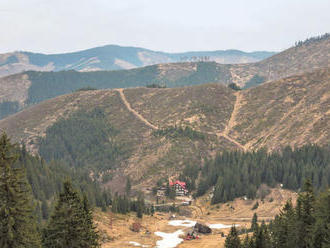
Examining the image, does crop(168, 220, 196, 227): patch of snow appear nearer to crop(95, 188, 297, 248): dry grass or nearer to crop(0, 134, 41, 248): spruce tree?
crop(95, 188, 297, 248): dry grass

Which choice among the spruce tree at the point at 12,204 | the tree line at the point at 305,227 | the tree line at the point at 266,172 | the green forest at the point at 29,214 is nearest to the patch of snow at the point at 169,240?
the tree line at the point at 305,227

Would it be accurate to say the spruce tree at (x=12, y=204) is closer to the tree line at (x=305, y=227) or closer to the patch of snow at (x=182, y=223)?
the tree line at (x=305, y=227)

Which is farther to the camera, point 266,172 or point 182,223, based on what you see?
point 266,172

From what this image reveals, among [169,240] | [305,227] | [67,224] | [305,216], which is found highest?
[67,224]

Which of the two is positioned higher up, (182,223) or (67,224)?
(67,224)

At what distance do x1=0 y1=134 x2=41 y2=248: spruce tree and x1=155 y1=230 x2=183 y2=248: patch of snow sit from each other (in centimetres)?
6132

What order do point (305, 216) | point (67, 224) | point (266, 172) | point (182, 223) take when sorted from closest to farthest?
point (67, 224), point (305, 216), point (182, 223), point (266, 172)

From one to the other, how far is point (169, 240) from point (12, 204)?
69.8 metres

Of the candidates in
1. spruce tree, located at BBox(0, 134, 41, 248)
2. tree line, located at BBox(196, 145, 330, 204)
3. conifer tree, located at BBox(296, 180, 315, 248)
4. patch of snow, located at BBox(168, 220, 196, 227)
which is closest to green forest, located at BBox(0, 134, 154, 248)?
spruce tree, located at BBox(0, 134, 41, 248)

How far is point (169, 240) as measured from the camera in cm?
8838

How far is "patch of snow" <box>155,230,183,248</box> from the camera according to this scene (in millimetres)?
83475

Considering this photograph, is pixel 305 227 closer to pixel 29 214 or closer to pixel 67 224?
pixel 67 224

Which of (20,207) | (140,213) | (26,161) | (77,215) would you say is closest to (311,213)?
(77,215)

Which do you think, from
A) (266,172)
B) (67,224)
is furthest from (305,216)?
(266,172)
